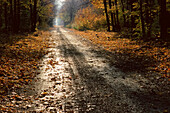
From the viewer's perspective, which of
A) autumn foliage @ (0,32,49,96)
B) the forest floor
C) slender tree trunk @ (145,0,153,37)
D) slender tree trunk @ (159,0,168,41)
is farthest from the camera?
slender tree trunk @ (145,0,153,37)

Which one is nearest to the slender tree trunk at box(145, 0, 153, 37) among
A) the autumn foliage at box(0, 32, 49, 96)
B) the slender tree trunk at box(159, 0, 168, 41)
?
the slender tree trunk at box(159, 0, 168, 41)

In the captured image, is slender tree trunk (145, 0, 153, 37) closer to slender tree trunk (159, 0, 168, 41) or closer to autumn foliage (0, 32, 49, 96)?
slender tree trunk (159, 0, 168, 41)

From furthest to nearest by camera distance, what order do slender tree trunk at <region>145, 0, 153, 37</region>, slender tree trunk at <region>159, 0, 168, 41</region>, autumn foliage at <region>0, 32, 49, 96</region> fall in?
slender tree trunk at <region>145, 0, 153, 37</region>
slender tree trunk at <region>159, 0, 168, 41</region>
autumn foliage at <region>0, 32, 49, 96</region>

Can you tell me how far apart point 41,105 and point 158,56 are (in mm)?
8129

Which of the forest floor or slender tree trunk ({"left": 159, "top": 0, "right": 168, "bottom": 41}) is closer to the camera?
the forest floor

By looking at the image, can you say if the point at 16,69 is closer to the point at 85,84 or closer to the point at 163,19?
the point at 85,84

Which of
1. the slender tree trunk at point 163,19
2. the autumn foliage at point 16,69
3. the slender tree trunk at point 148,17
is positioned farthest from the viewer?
the slender tree trunk at point 148,17

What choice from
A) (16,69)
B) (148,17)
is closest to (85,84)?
(16,69)

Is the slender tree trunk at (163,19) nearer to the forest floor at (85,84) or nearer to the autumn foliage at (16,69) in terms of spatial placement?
the forest floor at (85,84)

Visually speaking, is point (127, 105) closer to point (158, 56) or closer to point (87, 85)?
point (87, 85)

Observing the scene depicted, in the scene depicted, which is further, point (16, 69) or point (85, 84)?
point (16, 69)

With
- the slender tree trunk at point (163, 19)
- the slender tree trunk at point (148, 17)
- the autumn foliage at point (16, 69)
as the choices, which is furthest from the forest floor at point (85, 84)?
the slender tree trunk at point (148, 17)

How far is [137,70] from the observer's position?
800cm

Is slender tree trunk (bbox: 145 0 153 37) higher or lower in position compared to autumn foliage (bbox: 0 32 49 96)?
higher
